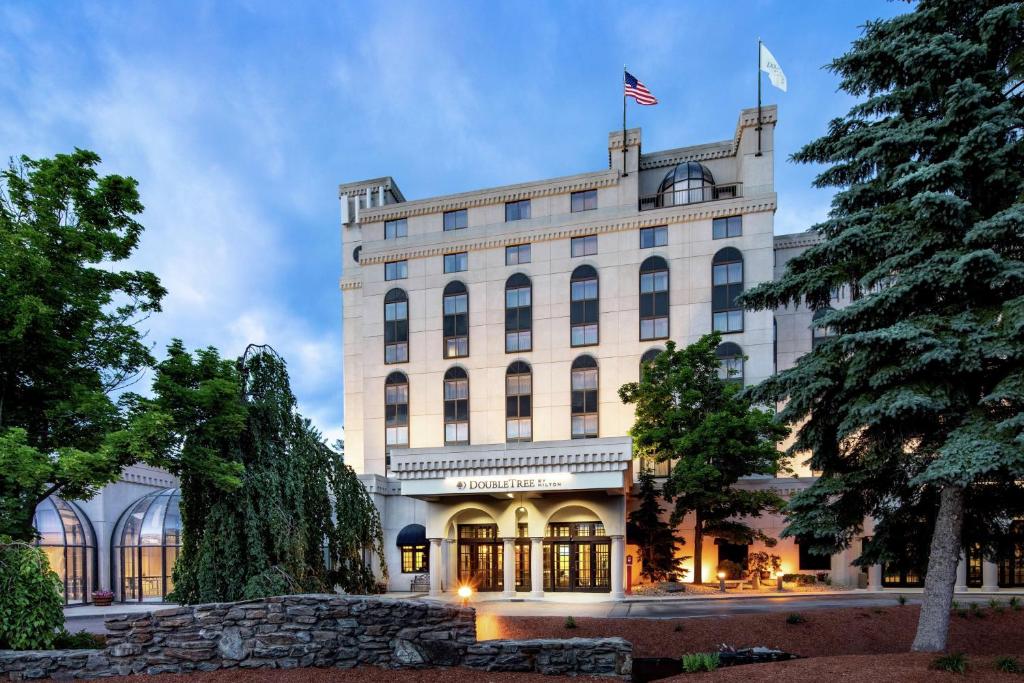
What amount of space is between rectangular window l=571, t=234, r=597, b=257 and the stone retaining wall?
2684cm

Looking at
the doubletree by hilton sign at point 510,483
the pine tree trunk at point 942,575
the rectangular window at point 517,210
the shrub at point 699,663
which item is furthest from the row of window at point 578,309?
the shrub at point 699,663

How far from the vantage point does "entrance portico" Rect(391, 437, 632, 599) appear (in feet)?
78.1

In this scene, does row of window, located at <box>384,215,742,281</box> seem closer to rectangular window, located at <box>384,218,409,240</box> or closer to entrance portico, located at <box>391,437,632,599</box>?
rectangular window, located at <box>384,218,409,240</box>

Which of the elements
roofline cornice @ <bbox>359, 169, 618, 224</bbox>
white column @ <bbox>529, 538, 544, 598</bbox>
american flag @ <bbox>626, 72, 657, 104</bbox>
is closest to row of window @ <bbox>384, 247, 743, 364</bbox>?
roofline cornice @ <bbox>359, 169, 618, 224</bbox>

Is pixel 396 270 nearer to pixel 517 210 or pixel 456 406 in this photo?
pixel 517 210

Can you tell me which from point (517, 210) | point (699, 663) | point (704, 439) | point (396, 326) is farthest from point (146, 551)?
point (517, 210)

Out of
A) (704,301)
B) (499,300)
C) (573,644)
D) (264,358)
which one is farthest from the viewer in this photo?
(499,300)

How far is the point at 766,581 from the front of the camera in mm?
28953

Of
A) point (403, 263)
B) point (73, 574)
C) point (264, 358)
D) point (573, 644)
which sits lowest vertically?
point (73, 574)

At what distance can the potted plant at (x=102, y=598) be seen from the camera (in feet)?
79.5

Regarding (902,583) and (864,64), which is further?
(902,583)

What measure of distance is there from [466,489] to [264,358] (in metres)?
13.3

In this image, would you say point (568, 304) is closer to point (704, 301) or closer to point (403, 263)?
point (704, 301)

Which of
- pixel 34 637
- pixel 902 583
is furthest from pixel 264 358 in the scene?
pixel 902 583
